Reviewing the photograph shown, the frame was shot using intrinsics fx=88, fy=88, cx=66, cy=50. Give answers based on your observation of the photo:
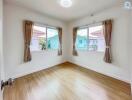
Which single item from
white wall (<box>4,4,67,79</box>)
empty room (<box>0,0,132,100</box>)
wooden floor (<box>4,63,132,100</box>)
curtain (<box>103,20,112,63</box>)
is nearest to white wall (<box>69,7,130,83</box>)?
empty room (<box>0,0,132,100</box>)

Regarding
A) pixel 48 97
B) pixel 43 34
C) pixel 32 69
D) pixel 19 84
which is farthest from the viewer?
pixel 43 34

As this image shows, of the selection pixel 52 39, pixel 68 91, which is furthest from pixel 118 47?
pixel 52 39

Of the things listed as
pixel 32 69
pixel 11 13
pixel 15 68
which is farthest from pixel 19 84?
pixel 11 13

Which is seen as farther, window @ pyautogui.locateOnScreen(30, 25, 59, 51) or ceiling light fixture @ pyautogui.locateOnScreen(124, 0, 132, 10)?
window @ pyautogui.locateOnScreen(30, 25, 59, 51)

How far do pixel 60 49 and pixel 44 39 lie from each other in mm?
1112

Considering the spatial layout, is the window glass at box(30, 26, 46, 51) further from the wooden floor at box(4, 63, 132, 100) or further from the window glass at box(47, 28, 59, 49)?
the wooden floor at box(4, 63, 132, 100)

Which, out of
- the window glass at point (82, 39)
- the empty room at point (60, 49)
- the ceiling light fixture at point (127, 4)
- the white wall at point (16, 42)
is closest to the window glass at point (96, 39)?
the empty room at point (60, 49)

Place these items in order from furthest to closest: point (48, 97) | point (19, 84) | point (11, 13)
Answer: point (11, 13)
point (19, 84)
point (48, 97)

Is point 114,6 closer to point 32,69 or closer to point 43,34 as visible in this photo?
point 43,34

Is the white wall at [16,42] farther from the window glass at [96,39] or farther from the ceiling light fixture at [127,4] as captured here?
the ceiling light fixture at [127,4]

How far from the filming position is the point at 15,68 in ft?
10.2

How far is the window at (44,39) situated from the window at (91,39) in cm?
126

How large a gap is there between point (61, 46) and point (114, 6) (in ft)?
9.99

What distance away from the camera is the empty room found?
2342 mm
